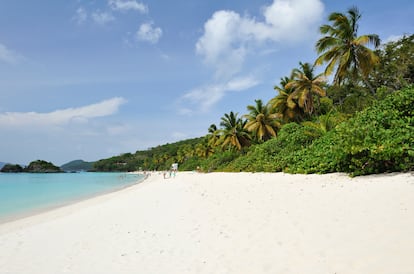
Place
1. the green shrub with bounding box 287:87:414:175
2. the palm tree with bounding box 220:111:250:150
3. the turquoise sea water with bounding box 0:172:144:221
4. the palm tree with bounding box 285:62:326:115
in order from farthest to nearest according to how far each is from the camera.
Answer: the palm tree with bounding box 220:111:250:150 < the palm tree with bounding box 285:62:326:115 < the turquoise sea water with bounding box 0:172:144:221 < the green shrub with bounding box 287:87:414:175

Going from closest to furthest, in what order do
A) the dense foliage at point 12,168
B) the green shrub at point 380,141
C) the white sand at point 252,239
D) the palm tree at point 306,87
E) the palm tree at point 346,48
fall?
the white sand at point 252,239, the green shrub at point 380,141, the palm tree at point 346,48, the palm tree at point 306,87, the dense foliage at point 12,168

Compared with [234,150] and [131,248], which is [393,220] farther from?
[234,150]

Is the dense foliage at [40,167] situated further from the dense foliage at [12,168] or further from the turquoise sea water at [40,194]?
the turquoise sea water at [40,194]

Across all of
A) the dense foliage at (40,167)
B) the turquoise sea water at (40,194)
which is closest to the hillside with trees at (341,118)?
the turquoise sea water at (40,194)

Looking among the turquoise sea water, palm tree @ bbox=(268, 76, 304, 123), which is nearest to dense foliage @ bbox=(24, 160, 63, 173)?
the turquoise sea water

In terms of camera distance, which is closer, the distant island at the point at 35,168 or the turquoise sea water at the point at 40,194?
the turquoise sea water at the point at 40,194

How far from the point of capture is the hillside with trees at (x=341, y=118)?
323 inches

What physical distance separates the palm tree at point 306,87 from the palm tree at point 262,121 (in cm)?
383

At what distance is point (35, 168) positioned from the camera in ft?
434

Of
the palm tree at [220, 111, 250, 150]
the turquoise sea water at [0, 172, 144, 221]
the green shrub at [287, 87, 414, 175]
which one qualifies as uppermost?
the palm tree at [220, 111, 250, 150]

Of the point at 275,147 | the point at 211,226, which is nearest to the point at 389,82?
the point at 275,147

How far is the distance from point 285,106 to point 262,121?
3.10m

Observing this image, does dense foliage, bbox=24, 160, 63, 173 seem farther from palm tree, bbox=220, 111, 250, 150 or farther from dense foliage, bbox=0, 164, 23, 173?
palm tree, bbox=220, 111, 250, 150

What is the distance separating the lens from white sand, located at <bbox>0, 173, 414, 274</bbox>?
3.31m
